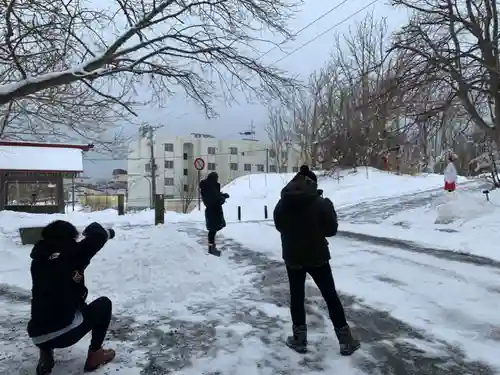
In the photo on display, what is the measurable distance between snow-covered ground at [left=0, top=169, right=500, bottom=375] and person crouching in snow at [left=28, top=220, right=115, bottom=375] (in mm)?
489

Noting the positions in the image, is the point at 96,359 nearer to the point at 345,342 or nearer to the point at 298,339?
the point at 298,339

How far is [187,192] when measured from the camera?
6431cm

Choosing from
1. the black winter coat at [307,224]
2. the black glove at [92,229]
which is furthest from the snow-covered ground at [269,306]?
the black glove at [92,229]

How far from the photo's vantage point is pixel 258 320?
521 cm

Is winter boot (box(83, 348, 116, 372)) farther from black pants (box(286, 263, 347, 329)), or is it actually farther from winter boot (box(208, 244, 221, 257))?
winter boot (box(208, 244, 221, 257))

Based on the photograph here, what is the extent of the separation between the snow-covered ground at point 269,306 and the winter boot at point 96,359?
74 millimetres

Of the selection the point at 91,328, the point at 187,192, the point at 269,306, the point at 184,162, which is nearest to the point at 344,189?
the point at 269,306

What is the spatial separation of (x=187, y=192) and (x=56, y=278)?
61.3 m

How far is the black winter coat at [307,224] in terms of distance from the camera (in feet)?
13.3

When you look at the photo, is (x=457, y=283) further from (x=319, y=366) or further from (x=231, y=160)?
(x=231, y=160)

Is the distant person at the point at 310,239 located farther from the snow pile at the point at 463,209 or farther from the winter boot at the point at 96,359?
the snow pile at the point at 463,209

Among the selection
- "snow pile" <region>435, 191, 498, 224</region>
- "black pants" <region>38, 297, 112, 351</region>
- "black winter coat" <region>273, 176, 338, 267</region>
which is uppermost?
"black winter coat" <region>273, 176, 338, 267</region>

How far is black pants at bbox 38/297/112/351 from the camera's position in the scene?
352 cm

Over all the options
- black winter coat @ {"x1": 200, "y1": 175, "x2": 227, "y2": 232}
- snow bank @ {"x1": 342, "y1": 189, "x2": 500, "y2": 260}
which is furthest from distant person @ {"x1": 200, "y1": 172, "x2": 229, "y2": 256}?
snow bank @ {"x1": 342, "y1": 189, "x2": 500, "y2": 260}
